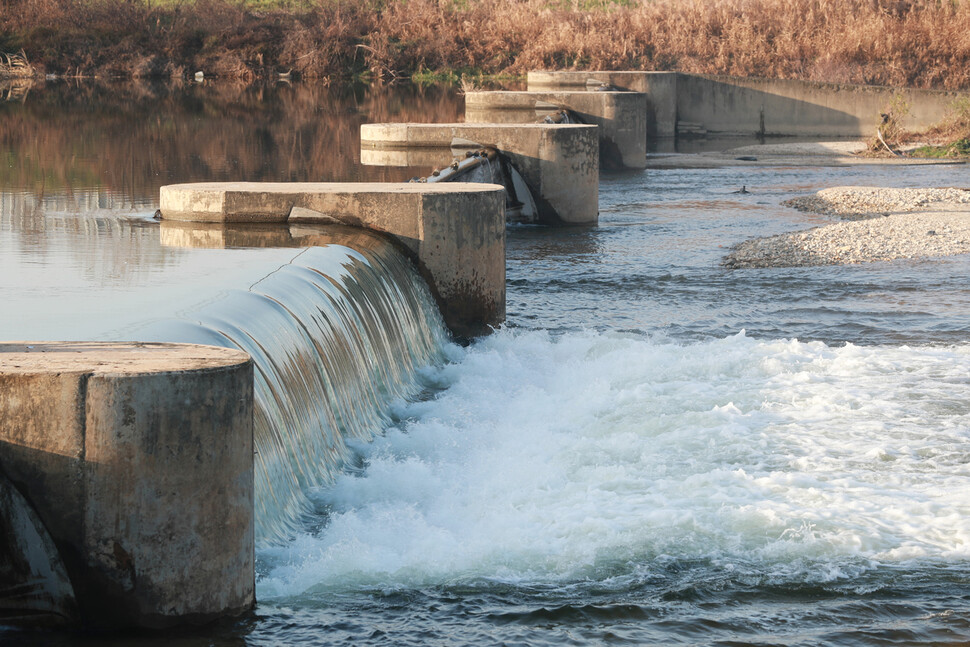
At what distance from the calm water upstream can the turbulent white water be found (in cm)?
2

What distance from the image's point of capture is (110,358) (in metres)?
4.67

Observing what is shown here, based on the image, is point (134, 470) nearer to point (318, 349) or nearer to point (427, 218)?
point (318, 349)

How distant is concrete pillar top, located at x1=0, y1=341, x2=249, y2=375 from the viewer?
441cm

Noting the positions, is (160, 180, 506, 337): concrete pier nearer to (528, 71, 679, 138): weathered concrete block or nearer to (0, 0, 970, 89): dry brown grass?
(528, 71, 679, 138): weathered concrete block

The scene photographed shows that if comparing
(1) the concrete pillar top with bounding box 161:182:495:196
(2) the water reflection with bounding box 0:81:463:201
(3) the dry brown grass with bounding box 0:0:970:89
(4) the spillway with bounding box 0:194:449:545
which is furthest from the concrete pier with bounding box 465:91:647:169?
(4) the spillway with bounding box 0:194:449:545

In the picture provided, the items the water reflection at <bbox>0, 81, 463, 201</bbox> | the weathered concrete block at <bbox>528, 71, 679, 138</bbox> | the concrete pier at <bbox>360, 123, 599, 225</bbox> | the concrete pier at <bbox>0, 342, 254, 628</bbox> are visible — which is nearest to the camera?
the concrete pier at <bbox>0, 342, 254, 628</bbox>

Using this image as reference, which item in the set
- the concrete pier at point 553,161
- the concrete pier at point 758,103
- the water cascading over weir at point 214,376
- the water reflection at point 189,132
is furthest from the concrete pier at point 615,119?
the water cascading over weir at point 214,376

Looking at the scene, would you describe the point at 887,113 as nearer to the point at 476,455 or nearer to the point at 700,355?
the point at 700,355

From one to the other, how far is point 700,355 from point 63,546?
626cm

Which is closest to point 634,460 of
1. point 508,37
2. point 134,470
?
point 134,470

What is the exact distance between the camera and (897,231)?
49.6 ft

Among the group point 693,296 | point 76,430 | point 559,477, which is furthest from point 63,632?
point 693,296

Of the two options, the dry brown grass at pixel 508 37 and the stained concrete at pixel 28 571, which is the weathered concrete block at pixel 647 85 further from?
the stained concrete at pixel 28 571

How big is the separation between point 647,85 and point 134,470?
84.0 ft
